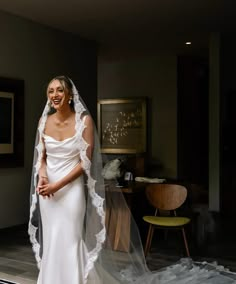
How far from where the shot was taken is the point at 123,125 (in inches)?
320

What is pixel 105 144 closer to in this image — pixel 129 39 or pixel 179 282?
pixel 129 39

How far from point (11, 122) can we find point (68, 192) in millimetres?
2695

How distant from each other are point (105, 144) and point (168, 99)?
1.63m

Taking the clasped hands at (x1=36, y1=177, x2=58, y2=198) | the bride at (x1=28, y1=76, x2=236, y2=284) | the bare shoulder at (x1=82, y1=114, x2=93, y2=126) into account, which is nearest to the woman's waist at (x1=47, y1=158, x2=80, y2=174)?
the bride at (x1=28, y1=76, x2=236, y2=284)

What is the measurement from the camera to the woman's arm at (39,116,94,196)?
2.47m

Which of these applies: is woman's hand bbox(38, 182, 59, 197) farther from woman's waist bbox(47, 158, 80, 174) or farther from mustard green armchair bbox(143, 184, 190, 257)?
mustard green armchair bbox(143, 184, 190, 257)

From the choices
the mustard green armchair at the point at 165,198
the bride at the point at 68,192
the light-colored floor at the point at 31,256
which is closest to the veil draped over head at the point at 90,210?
the bride at the point at 68,192

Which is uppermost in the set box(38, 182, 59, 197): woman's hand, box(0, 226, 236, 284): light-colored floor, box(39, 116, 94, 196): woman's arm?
box(39, 116, 94, 196): woman's arm

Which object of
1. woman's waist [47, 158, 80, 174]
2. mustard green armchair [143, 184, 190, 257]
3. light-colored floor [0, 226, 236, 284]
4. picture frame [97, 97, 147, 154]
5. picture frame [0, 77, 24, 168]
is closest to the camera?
woman's waist [47, 158, 80, 174]

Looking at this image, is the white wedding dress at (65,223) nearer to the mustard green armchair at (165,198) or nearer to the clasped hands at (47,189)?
the clasped hands at (47,189)

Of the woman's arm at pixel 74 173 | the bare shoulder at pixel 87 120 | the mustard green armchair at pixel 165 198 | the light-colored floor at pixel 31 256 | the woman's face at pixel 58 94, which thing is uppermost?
the woman's face at pixel 58 94

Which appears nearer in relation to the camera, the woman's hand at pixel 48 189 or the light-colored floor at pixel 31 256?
the woman's hand at pixel 48 189

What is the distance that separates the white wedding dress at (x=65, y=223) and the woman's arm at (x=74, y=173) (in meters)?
0.05

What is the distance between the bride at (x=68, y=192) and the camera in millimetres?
2545
